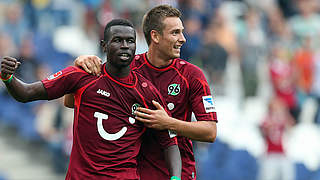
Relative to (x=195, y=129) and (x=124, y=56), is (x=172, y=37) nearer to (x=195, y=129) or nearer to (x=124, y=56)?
(x=124, y=56)

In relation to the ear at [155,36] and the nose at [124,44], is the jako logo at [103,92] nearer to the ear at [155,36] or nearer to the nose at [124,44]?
the nose at [124,44]

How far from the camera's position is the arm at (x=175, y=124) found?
5.04m

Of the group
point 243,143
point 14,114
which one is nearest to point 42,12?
point 14,114

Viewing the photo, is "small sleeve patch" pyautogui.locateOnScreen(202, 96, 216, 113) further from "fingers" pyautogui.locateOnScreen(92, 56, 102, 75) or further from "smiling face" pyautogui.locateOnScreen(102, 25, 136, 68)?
"fingers" pyautogui.locateOnScreen(92, 56, 102, 75)

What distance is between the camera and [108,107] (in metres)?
5.01

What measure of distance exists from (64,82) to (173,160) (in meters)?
1.02

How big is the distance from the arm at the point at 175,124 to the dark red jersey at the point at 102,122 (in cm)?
8

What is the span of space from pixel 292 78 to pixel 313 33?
67.3 inches

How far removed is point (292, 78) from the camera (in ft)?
42.0

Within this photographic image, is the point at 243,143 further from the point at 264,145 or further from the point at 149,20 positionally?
the point at 149,20

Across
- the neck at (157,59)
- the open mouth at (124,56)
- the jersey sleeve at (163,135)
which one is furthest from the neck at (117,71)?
the neck at (157,59)

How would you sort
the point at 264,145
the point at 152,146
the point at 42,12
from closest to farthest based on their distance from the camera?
the point at 152,146 → the point at 264,145 → the point at 42,12

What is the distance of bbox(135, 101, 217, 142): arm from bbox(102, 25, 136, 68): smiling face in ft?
1.33

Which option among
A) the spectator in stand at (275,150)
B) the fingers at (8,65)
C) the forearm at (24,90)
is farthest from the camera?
the spectator in stand at (275,150)
